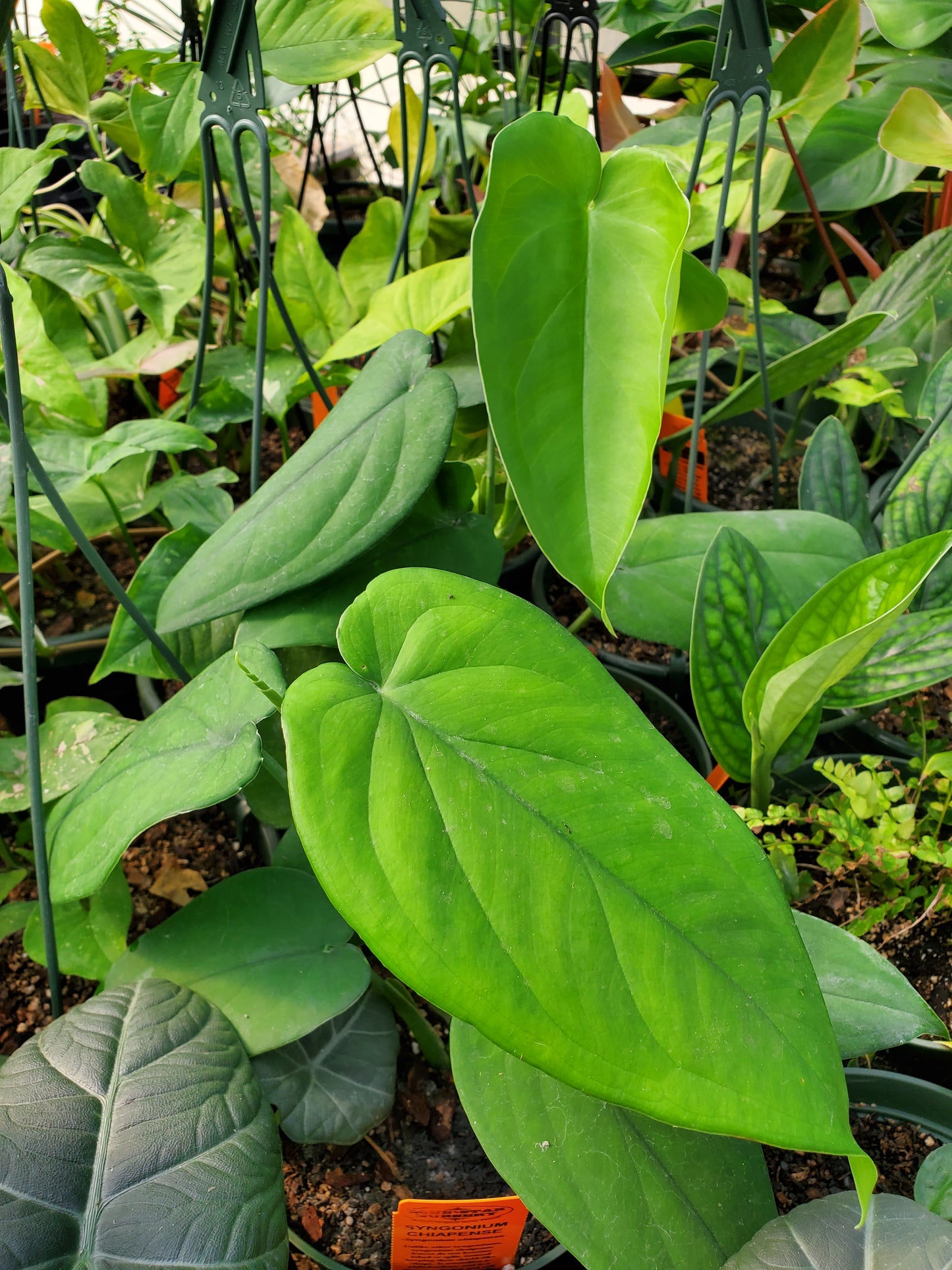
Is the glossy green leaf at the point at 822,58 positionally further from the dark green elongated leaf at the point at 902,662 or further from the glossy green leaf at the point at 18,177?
the glossy green leaf at the point at 18,177

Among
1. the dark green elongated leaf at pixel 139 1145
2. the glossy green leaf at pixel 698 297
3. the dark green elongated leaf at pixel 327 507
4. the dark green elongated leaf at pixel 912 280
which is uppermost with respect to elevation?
the glossy green leaf at pixel 698 297

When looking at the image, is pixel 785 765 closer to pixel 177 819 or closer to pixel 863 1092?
pixel 863 1092

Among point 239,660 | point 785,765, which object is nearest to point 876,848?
point 785,765

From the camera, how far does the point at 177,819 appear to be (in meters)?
0.99

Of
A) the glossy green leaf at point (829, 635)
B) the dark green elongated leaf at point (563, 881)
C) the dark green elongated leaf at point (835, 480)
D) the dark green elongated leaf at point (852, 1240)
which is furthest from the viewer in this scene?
the dark green elongated leaf at point (835, 480)

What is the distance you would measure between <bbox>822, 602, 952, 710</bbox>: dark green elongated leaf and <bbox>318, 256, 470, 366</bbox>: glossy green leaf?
0.47 meters

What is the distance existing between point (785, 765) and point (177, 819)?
63 cm

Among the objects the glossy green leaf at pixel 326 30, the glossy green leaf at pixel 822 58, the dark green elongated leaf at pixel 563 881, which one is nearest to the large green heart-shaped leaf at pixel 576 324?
the dark green elongated leaf at pixel 563 881

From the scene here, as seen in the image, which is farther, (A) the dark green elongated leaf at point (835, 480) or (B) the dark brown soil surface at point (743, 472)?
(B) the dark brown soil surface at point (743, 472)

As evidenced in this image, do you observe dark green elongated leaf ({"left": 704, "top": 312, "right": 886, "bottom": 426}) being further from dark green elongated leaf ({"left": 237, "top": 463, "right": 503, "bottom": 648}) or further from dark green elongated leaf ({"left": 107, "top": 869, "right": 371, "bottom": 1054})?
dark green elongated leaf ({"left": 107, "top": 869, "right": 371, "bottom": 1054})

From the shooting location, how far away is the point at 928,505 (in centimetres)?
90

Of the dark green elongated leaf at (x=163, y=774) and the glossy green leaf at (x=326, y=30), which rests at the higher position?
the glossy green leaf at (x=326, y=30)

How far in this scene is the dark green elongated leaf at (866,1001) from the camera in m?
0.57

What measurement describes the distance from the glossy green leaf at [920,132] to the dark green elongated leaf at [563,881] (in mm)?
738
